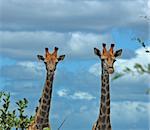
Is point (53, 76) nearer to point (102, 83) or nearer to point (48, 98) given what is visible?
point (48, 98)

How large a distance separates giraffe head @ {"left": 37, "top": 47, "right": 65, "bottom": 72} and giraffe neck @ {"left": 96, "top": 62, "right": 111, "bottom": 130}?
2436mm

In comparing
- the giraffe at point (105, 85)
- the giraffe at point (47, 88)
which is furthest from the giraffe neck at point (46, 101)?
the giraffe at point (105, 85)

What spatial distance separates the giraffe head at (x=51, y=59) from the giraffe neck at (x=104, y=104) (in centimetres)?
244

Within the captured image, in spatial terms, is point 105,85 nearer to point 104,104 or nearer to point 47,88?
point 104,104

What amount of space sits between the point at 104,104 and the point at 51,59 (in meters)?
3.02

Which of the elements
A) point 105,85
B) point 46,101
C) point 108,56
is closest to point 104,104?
point 105,85

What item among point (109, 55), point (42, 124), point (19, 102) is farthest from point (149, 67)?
point (42, 124)

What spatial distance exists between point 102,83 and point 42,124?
2774 millimetres

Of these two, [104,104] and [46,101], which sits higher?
[46,101]

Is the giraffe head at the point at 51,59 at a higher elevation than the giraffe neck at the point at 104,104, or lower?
higher

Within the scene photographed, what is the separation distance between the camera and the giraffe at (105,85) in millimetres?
18906

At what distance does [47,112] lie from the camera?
70.0ft

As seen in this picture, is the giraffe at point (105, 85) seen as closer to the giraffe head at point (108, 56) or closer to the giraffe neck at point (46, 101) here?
the giraffe head at point (108, 56)

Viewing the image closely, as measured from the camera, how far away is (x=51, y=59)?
21359 millimetres
